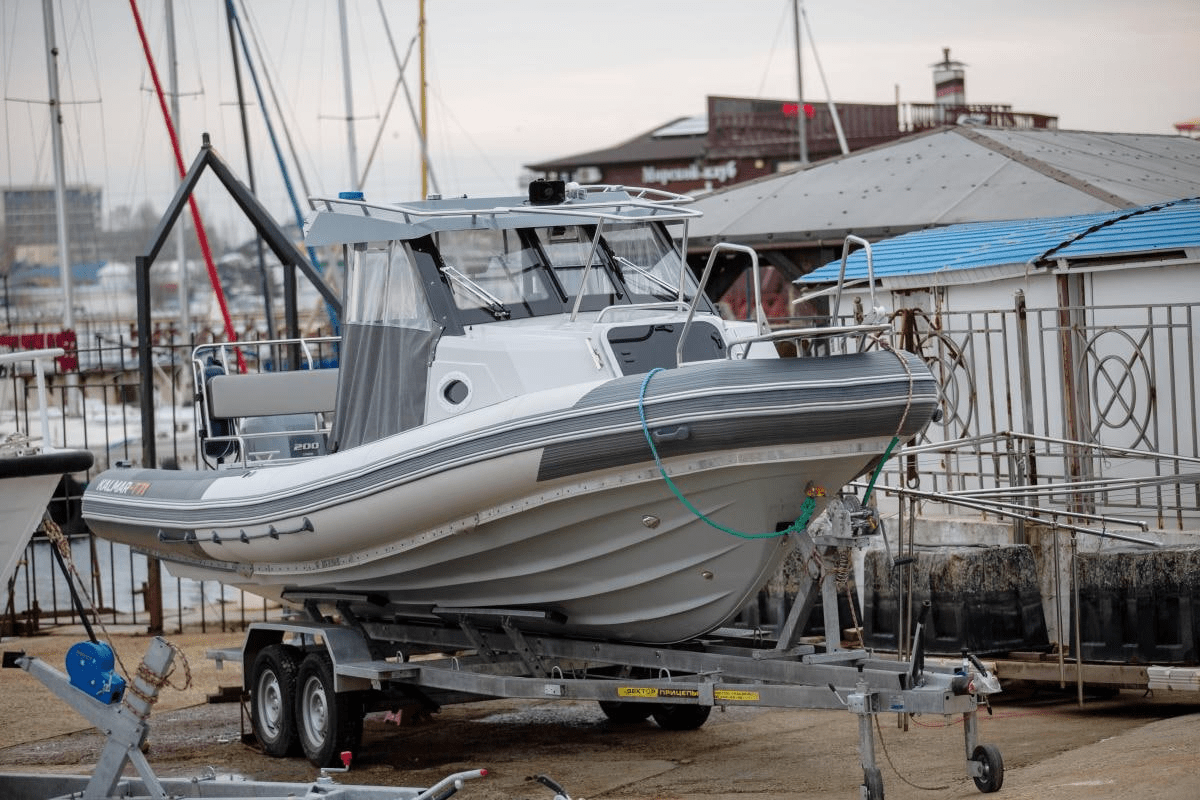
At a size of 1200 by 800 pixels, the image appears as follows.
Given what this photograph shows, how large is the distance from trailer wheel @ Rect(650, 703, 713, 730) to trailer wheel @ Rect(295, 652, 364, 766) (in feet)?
6.43

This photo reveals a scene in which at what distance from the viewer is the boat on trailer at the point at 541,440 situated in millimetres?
7324

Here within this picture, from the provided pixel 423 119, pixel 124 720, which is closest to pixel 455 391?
pixel 124 720

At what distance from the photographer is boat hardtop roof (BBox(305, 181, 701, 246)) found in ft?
29.7

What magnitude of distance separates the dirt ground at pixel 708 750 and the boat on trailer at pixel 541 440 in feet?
2.85

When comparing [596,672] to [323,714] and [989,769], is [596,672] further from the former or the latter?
[989,769]

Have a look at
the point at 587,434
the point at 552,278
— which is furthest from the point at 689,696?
the point at 552,278

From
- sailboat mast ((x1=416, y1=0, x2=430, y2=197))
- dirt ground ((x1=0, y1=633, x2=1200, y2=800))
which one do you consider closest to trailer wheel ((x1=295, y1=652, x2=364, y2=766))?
dirt ground ((x1=0, y1=633, x2=1200, y2=800))

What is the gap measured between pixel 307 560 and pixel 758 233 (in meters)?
9.50

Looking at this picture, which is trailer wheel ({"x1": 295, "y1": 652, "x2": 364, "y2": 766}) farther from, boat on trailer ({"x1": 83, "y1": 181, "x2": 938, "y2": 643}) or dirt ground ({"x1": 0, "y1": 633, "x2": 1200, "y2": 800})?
boat on trailer ({"x1": 83, "y1": 181, "x2": 938, "y2": 643})

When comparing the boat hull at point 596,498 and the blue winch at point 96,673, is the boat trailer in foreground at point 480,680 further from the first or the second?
the boat hull at point 596,498

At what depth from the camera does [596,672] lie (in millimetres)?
9766

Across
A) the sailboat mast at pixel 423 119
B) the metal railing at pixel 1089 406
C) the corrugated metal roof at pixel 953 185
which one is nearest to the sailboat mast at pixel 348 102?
the sailboat mast at pixel 423 119

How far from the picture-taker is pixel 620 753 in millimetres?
9289

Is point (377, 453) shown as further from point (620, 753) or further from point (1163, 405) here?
point (1163, 405)
